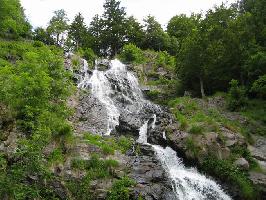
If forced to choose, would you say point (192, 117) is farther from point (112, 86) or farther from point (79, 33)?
point (79, 33)

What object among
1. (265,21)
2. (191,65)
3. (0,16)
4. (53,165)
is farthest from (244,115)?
(0,16)

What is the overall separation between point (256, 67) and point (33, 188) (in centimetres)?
2424

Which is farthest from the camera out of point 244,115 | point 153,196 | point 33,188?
point 244,115

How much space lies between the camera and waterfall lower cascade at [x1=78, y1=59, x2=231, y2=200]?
78.4 feet

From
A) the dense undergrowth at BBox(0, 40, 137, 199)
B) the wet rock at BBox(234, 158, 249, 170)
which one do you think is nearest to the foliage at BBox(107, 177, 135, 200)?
the dense undergrowth at BBox(0, 40, 137, 199)

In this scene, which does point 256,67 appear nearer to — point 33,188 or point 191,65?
point 191,65

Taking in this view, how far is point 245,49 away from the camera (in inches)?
1458

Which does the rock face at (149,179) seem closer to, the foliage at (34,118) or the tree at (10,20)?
the foliage at (34,118)

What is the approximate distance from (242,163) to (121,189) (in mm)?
9627

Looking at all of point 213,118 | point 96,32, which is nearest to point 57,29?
point 96,32

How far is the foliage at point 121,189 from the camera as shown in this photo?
2053 cm

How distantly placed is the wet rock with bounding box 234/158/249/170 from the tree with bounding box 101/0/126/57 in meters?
39.3

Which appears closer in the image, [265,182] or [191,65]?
[265,182]

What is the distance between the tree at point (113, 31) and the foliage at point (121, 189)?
140 feet
